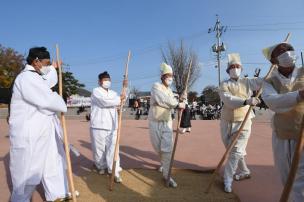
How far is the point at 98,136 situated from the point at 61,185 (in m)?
1.49

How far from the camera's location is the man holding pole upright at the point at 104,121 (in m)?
5.82

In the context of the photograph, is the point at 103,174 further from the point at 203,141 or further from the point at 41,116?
the point at 203,141

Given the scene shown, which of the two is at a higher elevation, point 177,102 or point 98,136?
point 177,102

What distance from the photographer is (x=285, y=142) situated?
3301mm

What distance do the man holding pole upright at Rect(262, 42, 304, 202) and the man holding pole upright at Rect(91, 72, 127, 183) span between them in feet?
9.69

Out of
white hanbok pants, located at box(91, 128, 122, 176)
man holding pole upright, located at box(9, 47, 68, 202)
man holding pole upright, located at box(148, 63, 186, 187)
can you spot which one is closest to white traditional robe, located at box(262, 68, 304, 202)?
man holding pole upright, located at box(148, 63, 186, 187)

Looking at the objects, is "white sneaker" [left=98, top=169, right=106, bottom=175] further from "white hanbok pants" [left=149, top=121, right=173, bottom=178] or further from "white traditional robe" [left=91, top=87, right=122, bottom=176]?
"white hanbok pants" [left=149, top=121, right=173, bottom=178]

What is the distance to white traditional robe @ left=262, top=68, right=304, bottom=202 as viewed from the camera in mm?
3051

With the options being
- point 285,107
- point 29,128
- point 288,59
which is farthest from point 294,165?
point 29,128

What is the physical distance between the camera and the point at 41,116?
4.12 m

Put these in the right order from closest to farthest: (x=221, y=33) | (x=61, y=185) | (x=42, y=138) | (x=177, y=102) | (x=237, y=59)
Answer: (x=42, y=138), (x=61, y=185), (x=237, y=59), (x=177, y=102), (x=221, y=33)

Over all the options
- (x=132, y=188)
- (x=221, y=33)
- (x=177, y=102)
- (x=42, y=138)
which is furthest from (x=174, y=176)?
(x=221, y=33)

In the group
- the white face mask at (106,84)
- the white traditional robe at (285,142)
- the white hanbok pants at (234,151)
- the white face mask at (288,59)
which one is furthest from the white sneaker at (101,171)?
the white face mask at (288,59)

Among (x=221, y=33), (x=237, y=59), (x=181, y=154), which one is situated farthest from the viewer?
(x=221, y=33)
